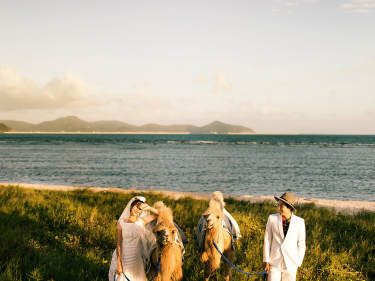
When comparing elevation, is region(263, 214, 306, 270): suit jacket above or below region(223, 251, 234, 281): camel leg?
above

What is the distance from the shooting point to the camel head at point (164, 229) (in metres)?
4.21

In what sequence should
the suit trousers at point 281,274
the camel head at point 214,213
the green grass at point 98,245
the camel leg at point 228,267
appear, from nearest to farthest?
the suit trousers at point 281,274 → the camel head at point 214,213 → the camel leg at point 228,267 → the green grass at point 98,245

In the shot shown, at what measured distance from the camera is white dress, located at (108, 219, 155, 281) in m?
4.30

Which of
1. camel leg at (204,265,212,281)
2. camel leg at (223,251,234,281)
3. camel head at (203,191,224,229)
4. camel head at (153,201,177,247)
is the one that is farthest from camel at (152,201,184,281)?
camel leg at (223,251,234,281)

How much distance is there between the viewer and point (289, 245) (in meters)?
4.29

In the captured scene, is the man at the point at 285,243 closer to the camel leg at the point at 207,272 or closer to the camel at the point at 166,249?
the camel leg at the point at 207,272

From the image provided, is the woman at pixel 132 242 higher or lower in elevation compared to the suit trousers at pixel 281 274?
higher

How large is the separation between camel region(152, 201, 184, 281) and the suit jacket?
1342 millimetres

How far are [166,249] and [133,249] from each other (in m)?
0.49

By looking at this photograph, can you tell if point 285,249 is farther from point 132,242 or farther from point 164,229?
point 132,242

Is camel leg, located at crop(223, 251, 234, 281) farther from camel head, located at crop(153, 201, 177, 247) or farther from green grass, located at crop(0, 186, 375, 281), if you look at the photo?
camel head, located at crop(153, 201, 177, 247)

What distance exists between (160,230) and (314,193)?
21.2 m

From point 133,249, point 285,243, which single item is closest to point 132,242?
point 133,249

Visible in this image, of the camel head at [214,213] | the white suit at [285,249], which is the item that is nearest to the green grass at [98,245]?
the camel head at [214,213]
